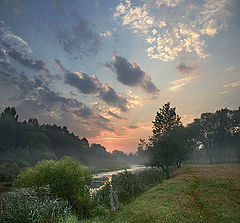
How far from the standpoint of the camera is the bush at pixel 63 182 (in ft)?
64.2

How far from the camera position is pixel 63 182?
1981 centimetres

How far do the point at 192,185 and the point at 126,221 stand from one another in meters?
16.1

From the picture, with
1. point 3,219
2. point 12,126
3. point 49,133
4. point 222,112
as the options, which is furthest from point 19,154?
point 222,112

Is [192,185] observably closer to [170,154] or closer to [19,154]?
[170,154]

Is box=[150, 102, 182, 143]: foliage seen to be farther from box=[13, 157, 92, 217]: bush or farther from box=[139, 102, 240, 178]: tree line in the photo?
box=[13, 157, 92, 217]: bush

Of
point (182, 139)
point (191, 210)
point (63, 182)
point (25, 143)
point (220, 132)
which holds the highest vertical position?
point (220, 132)

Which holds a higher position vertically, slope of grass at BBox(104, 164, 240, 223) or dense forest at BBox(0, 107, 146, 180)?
dense forest at BBox(0, 107, 146, 180)

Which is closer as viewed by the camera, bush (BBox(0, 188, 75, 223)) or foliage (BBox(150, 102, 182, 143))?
bush (BBox(0, 188, 75, 223))

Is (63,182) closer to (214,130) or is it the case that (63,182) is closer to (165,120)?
(165,120)

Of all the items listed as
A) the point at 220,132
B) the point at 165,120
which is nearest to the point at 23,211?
the point at 165,120

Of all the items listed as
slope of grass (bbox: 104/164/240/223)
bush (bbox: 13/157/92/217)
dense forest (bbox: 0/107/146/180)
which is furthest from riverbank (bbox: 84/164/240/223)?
dense forest (bbox: 0/107/146/180)

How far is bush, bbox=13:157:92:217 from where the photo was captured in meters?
19.6

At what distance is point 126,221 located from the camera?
545 inches

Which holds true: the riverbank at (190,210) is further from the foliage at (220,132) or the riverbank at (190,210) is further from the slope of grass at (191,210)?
the foliage at (220,132)
